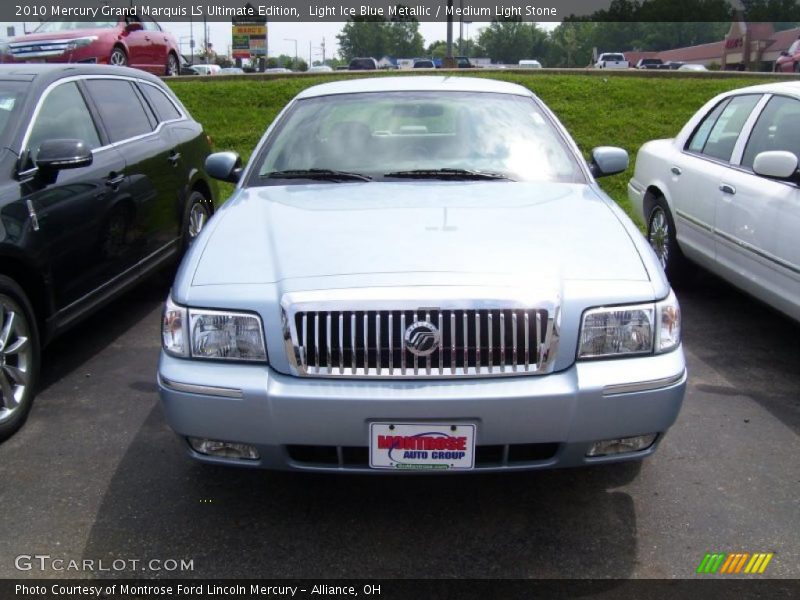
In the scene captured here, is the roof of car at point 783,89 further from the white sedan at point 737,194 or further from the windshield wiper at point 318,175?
the windshield wiper at point 318,175

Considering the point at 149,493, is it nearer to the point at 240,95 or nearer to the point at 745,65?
the point at 240,95

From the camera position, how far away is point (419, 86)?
15.1 feet

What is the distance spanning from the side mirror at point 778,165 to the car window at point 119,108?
3927mm

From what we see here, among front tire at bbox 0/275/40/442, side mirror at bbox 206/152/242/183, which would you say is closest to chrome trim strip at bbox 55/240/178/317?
front tire at bbox 0/275/40/442

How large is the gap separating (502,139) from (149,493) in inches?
93.7

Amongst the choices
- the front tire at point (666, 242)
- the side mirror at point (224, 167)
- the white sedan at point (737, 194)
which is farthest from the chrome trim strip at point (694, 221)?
the side mirror at point (224, 167)

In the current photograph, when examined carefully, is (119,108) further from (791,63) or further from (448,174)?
(791,63)

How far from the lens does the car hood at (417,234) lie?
2.87m

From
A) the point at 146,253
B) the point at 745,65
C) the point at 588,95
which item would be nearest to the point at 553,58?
the point at 745,65

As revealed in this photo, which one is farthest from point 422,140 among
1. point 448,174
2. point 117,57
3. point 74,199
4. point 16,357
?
point 117,57

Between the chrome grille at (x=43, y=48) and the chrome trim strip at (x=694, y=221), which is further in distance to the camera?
the chrome grille at (x=43, y=48)

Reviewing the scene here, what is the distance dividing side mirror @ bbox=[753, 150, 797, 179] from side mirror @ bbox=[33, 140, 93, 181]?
3642mm

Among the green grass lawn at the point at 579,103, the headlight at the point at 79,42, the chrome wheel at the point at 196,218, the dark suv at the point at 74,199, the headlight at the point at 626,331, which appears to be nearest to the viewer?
the headlight at the point at 626,331

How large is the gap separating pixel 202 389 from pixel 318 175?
1579mm
